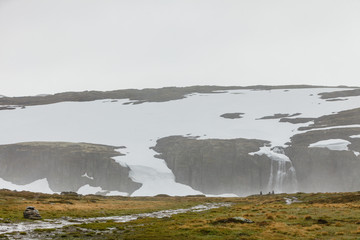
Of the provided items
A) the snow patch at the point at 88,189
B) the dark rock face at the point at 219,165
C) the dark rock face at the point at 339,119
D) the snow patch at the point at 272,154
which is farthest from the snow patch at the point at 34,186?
the dark rock face at the point at 339,119

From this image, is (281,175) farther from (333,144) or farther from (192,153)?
(192,153)

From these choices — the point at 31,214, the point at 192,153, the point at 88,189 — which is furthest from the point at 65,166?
the point at 31,214

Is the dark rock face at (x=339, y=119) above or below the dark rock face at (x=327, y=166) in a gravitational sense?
above

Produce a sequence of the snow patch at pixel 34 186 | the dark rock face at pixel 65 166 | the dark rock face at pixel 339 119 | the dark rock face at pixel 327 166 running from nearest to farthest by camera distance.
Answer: the dark rock face at pixel 327 166 → the snow patch at pixel 34 186 → the dark rock face at pixel 65 166 → the dark rock face at pixel 339 119

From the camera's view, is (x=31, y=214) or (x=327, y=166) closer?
(x=31, y=214)

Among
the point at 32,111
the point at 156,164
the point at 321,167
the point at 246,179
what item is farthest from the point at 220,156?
the point at 32,111

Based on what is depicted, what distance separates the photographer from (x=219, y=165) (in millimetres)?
122062

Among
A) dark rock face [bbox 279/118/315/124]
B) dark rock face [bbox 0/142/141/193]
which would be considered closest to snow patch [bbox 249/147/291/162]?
dark rock face [bbox 279/118/315/124]

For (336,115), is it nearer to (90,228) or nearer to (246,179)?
(246,179)

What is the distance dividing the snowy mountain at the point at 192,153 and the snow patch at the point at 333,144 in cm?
28

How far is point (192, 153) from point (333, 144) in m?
46.6

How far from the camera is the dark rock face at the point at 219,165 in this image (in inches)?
4564

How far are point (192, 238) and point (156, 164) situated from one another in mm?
97701

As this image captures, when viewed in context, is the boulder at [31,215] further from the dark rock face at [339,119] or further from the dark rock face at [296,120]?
the dark rock face at [296,120]
